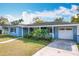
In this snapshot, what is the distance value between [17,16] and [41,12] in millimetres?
2865

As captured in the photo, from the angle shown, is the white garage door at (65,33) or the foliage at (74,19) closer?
the white garage door at (65,33)

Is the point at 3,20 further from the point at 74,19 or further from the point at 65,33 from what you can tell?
the point at 74,19

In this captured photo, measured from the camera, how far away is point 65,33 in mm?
16406

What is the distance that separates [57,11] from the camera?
20766mm

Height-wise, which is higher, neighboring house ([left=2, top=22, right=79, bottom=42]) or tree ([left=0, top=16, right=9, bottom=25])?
tree ([left=0, top=16, right=9, bottom=25])

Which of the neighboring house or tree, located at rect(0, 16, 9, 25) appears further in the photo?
tree, located at rect(0, 16, 9, 25)

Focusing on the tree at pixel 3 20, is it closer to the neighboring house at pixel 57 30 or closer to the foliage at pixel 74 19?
the neighboring house at pixel 57 30

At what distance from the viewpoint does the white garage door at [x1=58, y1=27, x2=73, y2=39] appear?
16.0 meters

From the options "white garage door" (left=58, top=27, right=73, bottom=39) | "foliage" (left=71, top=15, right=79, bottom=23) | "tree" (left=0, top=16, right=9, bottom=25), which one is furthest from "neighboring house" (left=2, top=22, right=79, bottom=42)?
"foliage" (left=71, top=15, right=79, bottom=23)

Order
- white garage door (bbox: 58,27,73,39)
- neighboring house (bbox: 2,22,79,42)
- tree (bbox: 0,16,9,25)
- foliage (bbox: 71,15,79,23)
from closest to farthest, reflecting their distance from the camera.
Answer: neighboring house (bbox: 2,22,79,42) → white garage door (bbox: 58,27,73,39) → tree (bbox: 0,16,9,25) → foliage (bbox: 71,15,79,23)

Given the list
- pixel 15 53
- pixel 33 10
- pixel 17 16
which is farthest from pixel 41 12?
pixel 15 53

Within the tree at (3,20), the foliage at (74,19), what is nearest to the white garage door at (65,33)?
the foliage at (74,19)

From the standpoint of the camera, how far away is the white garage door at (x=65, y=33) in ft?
52.5

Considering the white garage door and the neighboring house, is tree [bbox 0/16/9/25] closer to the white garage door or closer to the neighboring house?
the neighboring house
